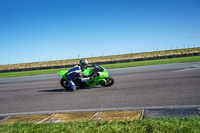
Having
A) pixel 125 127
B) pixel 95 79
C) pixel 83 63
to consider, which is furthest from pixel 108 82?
pixel 125 127

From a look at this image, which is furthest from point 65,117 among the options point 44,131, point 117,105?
point 117,105

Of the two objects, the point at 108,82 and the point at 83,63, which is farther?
the point at 108,82

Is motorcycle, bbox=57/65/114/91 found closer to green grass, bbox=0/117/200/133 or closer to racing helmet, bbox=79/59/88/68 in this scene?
racing helmet, bbox=79/59/88/68

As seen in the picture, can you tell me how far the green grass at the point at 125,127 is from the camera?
3.12 meters

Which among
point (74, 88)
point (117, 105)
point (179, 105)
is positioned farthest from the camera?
point (74, 88)

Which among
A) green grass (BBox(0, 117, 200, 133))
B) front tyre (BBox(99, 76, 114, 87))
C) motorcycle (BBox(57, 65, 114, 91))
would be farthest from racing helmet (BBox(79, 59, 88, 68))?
green grass (BBox(0, 117, 200, 133))

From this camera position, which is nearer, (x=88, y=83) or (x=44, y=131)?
(x=44, y=131)

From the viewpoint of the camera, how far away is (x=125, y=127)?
3287 millimetres

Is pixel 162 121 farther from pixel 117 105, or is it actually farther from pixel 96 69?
pixel 96 69

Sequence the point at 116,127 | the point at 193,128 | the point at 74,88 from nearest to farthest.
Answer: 1. the point at 193,128
2. the point at 116,127
3. the point at 74,88

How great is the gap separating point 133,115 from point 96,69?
16.5 feet

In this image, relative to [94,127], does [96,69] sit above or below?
above

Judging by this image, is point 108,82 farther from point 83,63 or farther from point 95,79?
point 83,63

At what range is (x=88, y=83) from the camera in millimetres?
9273
